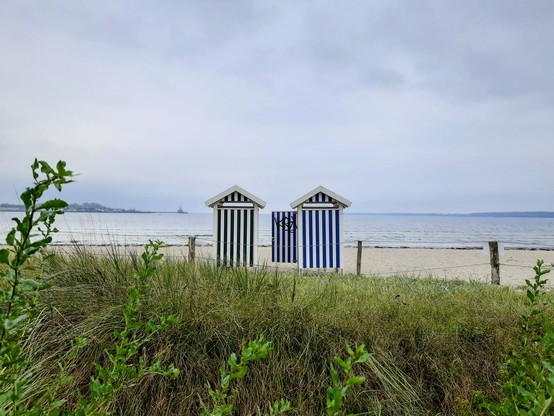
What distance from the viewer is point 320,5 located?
8273 mm

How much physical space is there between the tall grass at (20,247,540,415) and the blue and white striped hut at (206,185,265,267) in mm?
5561

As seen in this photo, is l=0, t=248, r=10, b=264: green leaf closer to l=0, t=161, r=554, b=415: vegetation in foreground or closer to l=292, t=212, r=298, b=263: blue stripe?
l=0, t=161, r=554, b=415: vegetation in foreground

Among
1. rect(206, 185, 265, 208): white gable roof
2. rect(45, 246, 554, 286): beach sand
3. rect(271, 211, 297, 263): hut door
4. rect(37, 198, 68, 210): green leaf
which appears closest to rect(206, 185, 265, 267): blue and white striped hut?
rect(206, 185, 265, 208): white gable roof

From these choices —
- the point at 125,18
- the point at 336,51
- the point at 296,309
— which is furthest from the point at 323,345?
the point at 336,51

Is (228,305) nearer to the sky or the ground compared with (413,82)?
nearer to the ground

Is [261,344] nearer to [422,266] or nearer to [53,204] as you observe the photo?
[53,204]

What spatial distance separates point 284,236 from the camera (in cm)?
1071

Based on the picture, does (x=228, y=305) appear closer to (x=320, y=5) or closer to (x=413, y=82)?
(x=320, y=5)

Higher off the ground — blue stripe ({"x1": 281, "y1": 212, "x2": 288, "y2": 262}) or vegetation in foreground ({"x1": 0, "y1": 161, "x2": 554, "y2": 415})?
blue stripe ({"x1": 281, "y1": 212, "x2": 288, "y2": 262})

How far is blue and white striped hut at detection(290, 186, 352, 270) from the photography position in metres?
9.47

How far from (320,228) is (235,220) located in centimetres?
215

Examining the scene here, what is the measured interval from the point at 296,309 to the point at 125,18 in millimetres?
6469

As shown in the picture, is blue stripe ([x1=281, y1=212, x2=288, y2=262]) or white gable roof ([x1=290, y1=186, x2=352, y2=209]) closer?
white gable roof ([x1=290, y1=186, x2=352, y2=209])

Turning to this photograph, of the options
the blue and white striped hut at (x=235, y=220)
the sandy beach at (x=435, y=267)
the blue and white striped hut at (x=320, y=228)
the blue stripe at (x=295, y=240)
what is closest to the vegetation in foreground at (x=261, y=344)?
the sandy beach at (x=435, y=267)
